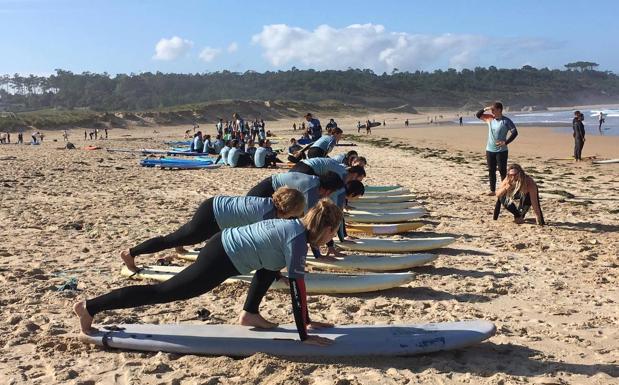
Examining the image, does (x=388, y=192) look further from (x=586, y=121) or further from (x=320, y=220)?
(x=586, y=121)

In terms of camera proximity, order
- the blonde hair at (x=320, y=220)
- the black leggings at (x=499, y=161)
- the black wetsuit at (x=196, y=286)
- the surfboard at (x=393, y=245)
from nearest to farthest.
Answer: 1. the blonde hair at (x=320, y=220)
2. the black wetsuit at (x=196, y=286)
3. the surfboard at (x=393, y=245)
4. the black leggings at (x=499, y=161)

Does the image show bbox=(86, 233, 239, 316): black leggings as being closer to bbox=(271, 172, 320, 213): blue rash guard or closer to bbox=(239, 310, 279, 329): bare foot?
bbox=(239, 310, 279, 329): bare foot

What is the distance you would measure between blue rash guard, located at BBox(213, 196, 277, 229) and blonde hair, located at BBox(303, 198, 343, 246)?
0.93 metres

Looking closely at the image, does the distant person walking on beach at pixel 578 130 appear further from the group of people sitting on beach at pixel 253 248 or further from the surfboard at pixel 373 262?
the group of people sitting on beach at pixel 253 248

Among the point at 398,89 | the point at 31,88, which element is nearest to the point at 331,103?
the point at 398,89

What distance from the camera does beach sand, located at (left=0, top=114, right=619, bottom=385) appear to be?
3.59 metres

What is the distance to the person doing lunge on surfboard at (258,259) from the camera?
11.6 feet

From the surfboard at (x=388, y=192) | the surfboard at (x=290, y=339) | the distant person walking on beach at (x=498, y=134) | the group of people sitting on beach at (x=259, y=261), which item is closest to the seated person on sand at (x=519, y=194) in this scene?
the distant person walking on beach at (x=498, y=134)

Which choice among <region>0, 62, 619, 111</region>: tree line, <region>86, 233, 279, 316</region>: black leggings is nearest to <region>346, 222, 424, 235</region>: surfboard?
<region>86, 233, 279, 316</region>: black leggings

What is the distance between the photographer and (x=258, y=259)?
369 centimetres

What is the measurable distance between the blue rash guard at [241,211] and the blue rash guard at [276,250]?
723 millimetres

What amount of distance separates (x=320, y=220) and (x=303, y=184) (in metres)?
1.87

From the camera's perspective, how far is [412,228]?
7.66 meters

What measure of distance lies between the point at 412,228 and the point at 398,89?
4100 inches
